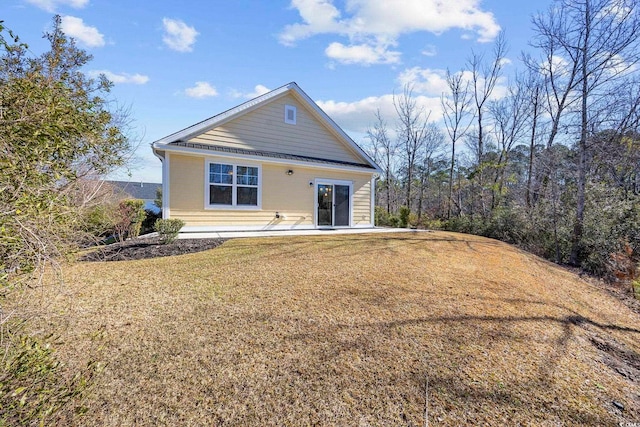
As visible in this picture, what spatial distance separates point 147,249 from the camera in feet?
20.9

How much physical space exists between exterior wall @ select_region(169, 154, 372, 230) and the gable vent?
2027mm

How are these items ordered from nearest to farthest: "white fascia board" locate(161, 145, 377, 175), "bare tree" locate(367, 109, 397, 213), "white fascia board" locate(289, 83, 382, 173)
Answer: "white fascia board" locate(161, 145, 377, 175), "white fascia board" locate(289, 83, 382, 173), "bare tree" locate(367, 109, 397, 213)

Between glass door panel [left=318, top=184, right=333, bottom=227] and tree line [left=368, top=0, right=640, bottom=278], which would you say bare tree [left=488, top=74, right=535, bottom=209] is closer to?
→ tree line [left=368, top=0, right=640, bottom=278]

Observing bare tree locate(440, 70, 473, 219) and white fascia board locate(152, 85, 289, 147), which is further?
bare tree locate(440, 70, 473, 219)

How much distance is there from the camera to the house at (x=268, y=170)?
8.73 m

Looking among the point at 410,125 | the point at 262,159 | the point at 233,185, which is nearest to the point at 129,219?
the point at 233,185

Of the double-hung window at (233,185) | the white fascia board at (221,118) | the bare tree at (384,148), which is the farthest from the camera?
the bare tree at (384,148)

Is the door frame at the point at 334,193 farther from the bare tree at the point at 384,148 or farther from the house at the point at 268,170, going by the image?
the bare tree at the point at 384,148

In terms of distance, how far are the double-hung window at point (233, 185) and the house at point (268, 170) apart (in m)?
0.03

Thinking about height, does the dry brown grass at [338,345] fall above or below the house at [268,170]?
below

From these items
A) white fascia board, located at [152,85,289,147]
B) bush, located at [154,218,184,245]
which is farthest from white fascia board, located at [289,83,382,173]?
bush, located at [154,218,184,245]

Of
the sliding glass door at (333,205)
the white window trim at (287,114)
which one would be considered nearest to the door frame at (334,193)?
the sliding glass door at (333,205)

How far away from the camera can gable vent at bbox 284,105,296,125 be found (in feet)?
35.6

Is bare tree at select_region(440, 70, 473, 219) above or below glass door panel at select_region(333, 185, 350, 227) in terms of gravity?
above
